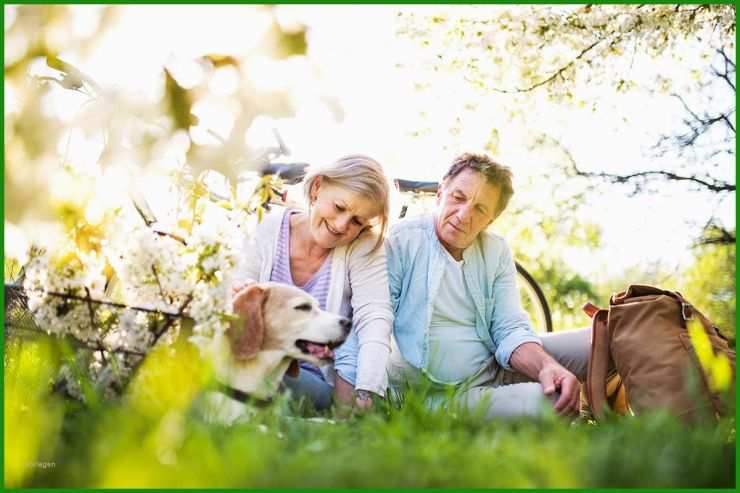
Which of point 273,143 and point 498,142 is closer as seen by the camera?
point 273,143

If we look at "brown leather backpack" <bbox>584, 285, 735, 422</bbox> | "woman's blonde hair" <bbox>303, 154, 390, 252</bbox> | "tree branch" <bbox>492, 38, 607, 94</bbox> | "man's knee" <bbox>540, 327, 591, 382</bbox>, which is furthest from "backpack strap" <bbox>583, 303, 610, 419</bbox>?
"tree branch" <bbox>492, 38, 607, 94</bbox>

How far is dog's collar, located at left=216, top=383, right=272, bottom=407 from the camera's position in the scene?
7.34 ft

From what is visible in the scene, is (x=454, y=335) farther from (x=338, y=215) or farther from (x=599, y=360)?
(x=338, y=215)

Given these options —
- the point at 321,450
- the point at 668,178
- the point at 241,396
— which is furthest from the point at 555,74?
the point at 321,450

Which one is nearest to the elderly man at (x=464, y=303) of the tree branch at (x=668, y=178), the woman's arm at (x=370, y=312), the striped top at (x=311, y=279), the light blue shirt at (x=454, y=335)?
the light blue shirt at (x=454, y=335)

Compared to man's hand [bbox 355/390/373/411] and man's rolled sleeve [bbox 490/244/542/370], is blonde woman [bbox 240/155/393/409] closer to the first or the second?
man's hand [bbox 355/390/373/411]

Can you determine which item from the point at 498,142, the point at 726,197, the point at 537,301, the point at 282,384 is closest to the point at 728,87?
the point at 726,197

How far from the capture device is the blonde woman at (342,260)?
2.78 metres

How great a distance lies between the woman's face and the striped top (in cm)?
9

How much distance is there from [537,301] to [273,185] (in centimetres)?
227

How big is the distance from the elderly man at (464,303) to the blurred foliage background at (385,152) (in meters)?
0.42

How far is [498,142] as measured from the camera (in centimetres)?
561

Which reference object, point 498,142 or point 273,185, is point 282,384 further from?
point 498,142

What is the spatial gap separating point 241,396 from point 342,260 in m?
0.73
